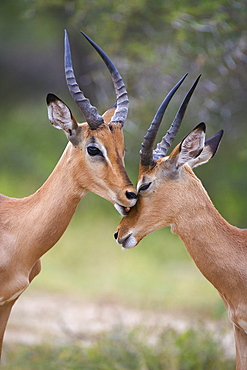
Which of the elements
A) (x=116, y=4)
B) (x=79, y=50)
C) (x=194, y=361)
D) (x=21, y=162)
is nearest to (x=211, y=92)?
(x=116, y=4)

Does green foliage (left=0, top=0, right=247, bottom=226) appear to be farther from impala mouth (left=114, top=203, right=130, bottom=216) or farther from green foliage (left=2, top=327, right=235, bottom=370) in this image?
impala mouth (left=114, top=203, right=130, bottom=216)

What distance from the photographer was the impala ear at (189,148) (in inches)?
177

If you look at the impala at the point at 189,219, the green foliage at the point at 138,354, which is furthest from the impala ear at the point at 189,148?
the green foliage at the point at 138,354

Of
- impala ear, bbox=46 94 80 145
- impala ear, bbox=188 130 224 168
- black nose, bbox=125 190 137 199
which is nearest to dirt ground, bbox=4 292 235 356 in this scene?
impala ear, bbox=188 130 224 168

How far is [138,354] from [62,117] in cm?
299

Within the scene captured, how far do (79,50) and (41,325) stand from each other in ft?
34.3

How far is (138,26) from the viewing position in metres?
8.27

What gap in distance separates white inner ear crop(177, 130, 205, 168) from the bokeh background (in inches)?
91.4

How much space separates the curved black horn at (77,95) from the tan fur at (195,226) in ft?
1.53

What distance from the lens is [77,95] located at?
459 cm

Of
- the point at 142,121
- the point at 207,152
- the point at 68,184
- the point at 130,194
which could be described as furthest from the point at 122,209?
the point at 142,121

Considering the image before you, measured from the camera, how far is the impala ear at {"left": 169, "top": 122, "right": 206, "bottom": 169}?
14.8ft

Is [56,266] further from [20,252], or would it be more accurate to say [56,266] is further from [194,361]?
[20,252]

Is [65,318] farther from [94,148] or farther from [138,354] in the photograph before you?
[94,148]
